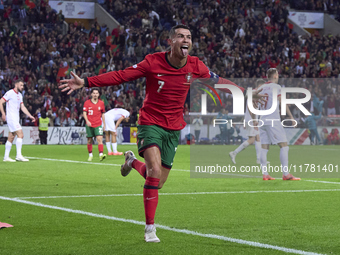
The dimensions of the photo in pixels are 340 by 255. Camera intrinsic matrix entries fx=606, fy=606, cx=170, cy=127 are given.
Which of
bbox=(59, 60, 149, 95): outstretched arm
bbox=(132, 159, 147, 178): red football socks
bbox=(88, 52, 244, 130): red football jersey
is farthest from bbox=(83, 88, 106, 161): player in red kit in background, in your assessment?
bbox=(59, 60, 149, 95): outstretched arm

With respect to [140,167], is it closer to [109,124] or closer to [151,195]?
[151,195]

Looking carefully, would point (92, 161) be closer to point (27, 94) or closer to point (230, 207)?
point (230, 207)

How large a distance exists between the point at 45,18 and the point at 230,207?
27.7 meters

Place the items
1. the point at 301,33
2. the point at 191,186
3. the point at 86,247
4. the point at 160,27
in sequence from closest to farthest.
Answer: the point at 86,247 → the point at 191,186 → the point at 160,27 → the point at 301,33

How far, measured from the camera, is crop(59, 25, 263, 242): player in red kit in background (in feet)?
19.8

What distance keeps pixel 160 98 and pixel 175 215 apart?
1791mm

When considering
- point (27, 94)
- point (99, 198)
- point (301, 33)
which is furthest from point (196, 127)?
point (99, 198)

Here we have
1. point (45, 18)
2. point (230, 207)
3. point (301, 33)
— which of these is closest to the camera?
point (230, 207)

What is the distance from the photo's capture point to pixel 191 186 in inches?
432

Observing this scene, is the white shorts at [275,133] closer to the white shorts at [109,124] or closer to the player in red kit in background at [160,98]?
the player in red kit in background at [160,98]

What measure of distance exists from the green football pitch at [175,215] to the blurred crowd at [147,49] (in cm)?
1725

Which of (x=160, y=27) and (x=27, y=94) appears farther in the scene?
(x=160, y=27)

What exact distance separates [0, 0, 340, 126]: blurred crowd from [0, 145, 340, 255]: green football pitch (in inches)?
679

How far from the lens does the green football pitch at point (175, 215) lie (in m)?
5.49
